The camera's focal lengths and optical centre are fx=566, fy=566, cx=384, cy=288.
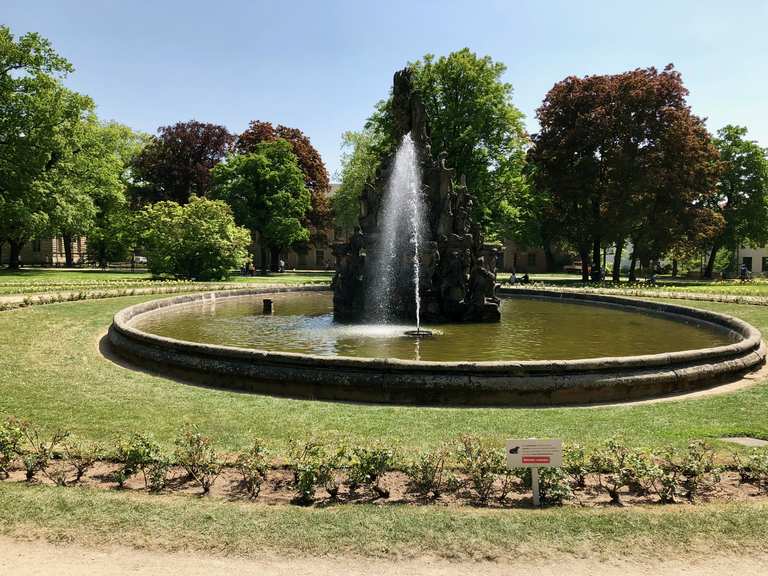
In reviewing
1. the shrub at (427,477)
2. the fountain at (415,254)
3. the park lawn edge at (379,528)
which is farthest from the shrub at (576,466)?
the fountain at (415,254)

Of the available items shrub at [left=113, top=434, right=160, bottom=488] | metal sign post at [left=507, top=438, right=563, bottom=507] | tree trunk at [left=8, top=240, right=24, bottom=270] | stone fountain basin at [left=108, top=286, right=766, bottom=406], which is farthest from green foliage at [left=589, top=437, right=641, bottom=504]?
tree trunk at [left=8, top=240, right=24, bottom=270]

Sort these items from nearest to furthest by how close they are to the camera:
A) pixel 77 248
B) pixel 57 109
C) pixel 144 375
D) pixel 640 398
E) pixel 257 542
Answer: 1. pixel 257 542
2. pixel 640 398
3. pixel 144 375
4. pixel 57 109
5. pixel 77 248

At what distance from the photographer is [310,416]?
30.5 ft

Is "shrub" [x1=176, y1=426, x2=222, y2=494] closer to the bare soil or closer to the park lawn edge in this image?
the bare soil

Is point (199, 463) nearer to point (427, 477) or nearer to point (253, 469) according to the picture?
point (253, 469)

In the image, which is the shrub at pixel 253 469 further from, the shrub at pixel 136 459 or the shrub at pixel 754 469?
the shrub at pixel 754 469

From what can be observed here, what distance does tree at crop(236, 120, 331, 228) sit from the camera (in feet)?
233

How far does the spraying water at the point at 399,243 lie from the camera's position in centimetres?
2139

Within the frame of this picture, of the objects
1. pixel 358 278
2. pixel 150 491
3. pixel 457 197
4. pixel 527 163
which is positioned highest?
pixel 527 163

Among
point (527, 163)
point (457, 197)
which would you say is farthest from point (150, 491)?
point (527, 163)

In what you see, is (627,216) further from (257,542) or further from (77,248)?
(77,248)

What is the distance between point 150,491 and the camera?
6.37m

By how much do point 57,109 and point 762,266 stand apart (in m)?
94.8

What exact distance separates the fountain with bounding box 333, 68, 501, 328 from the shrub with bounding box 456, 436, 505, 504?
13031mm
